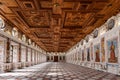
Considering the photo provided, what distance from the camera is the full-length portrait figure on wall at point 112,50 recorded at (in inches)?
588

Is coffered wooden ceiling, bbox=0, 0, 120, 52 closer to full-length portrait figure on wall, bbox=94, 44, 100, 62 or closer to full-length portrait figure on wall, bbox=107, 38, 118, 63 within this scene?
full-length portrait figure on wall, bbox=107, 38, 118, 63

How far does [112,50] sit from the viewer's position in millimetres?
15781

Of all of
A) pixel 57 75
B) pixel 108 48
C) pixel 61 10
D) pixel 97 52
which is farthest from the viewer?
pixel 97 52

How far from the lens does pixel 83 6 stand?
12.6m

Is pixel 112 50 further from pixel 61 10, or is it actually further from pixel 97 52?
pixel 61 10

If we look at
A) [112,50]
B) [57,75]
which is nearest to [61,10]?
[57,75]

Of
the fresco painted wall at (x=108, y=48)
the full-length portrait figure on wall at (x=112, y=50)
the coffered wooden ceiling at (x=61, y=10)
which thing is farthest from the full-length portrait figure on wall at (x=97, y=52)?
the coffered wooden ceiling at (x=61, y=10)

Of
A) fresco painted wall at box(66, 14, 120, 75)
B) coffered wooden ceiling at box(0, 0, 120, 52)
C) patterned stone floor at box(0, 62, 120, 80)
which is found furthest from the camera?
fresco painted wall at box(66, 14, 120, 75)

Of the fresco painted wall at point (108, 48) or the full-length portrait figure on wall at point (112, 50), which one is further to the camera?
the full-length portrait figure on wall at point (112, 50)

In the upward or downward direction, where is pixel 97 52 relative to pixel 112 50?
downward

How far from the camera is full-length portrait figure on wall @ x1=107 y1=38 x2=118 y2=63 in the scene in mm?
14942

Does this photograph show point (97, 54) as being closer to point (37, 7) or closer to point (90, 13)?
point (90, 13)

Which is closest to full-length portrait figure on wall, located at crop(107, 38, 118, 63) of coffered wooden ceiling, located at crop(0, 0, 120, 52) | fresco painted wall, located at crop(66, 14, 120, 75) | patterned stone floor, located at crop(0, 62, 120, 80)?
fresco painted wall, located at crop(66, 14, 120, 75)

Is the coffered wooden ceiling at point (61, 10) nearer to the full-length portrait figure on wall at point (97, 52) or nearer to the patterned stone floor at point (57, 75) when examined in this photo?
the full-length portrait figure on wall at point (97, 52)
